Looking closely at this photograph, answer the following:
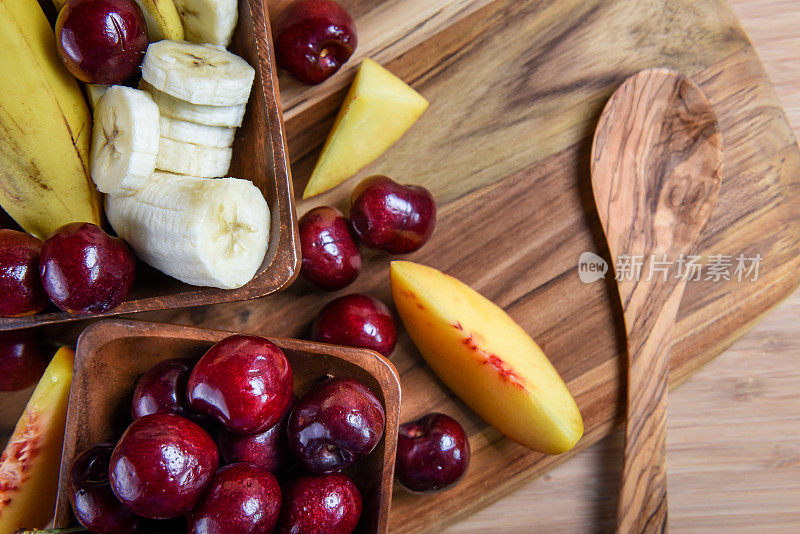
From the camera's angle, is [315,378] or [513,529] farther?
[513,529]

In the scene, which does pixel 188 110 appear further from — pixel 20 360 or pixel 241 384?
pixel 20 360

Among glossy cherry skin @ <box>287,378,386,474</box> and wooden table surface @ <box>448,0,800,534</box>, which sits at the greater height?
glossy cherry skin @ <box>287,378,386,474</box>

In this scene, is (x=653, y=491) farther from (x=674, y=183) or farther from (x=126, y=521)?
(x=126, y=521)

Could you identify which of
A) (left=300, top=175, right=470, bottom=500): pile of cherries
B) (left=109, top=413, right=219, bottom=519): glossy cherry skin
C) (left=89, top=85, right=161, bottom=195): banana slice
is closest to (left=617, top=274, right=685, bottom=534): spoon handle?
(left=300, top=175, right=470, bottom=500): pile of cherries

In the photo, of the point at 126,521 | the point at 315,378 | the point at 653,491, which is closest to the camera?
the point at 126,521

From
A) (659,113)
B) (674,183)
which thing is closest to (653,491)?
(674,183)

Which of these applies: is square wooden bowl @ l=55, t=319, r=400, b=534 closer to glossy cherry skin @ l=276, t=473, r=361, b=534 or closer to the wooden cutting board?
glossy cherry skin @ l=276, t=473, r=361, b=534

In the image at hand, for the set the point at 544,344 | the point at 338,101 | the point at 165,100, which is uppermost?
the point at 165,100
